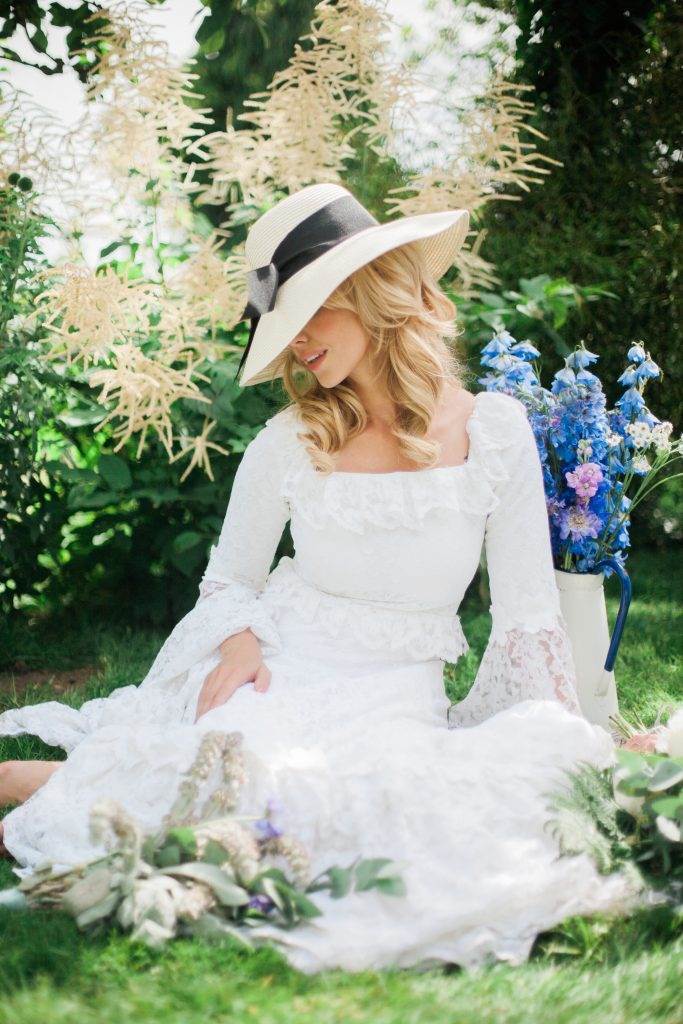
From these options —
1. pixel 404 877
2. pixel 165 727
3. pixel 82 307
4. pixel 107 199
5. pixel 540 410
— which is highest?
pixel 107 199

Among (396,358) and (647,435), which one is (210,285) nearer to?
(396,358)

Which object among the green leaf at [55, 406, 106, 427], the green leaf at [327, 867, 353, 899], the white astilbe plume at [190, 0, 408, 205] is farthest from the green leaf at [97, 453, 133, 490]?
the green leaf at [327, 867, 353, 899]

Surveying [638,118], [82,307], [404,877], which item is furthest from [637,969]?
[638,118]

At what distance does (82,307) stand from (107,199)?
0.52 m

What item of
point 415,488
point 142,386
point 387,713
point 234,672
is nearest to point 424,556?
point 415,488

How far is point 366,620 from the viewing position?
7.40ft

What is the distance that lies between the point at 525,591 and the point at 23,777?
3.90ft

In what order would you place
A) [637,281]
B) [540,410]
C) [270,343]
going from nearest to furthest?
[270,343] → [540,410] → [637,281]

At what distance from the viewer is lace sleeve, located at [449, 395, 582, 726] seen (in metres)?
2.22

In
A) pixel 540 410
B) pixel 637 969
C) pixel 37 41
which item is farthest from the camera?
pixel 37 41

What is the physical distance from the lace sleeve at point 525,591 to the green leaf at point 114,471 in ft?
5.92

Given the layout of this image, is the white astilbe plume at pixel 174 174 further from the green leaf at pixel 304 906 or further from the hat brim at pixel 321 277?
the green leaf at pixel 304 906

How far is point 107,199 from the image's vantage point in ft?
12.1

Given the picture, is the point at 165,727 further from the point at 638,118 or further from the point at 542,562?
the point at 638,118
